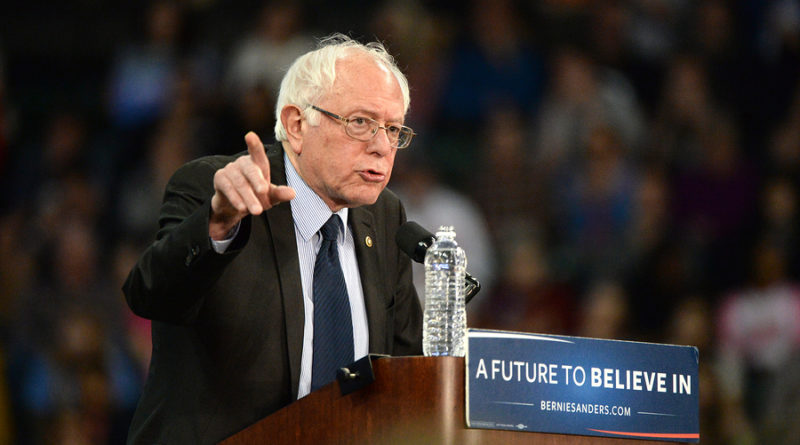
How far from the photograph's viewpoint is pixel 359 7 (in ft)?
23.9

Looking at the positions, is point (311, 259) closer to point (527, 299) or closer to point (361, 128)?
point (361, 128)

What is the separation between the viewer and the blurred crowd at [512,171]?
17.9ft

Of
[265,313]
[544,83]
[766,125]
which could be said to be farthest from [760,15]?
[265,313]

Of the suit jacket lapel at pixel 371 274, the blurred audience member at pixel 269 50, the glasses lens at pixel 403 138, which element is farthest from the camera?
the blurred audience member at pixel 269 50

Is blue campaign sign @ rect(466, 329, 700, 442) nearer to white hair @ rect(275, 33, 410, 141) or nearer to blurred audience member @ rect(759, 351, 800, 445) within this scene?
white hair @ rect(275, 33, 410, 141)

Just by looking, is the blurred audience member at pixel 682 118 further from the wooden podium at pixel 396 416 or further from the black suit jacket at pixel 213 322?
the wooden podium at pixel 396 416

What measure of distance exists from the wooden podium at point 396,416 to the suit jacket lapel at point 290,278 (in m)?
0.29

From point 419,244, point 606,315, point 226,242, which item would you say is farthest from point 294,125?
point 606,315

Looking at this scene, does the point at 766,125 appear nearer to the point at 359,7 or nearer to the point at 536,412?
the point at 359,7

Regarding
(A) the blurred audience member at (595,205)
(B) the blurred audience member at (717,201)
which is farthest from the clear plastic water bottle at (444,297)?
(B) the blurred audience member at (717,201)

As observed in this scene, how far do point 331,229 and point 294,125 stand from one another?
286 mm

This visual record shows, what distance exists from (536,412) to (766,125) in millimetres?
4819

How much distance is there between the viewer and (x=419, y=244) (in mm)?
2309

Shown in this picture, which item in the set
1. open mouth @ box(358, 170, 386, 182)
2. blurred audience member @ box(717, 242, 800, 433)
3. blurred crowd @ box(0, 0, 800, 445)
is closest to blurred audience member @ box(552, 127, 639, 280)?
blurred crowd @ box(0, 0, 800, 445)
